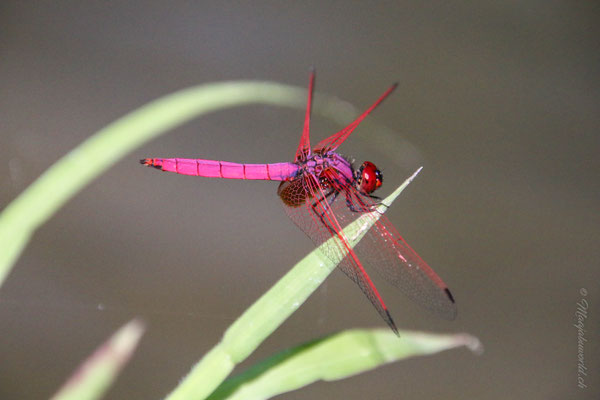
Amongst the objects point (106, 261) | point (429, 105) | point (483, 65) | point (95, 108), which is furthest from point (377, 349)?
point (483, 65)

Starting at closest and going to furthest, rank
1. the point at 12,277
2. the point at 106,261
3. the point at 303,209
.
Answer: the point at 303,209, the point at 12,277, the point at 106,261

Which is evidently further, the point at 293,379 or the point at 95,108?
the point at 95,108

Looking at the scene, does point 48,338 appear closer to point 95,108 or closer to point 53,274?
point 53,274

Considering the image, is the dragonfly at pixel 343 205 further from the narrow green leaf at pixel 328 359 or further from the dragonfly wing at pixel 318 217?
the narrow green leaf at pixel 328 359

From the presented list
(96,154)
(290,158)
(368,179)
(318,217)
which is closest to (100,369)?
(96,154)

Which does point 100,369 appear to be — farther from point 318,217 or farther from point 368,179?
point 368,179

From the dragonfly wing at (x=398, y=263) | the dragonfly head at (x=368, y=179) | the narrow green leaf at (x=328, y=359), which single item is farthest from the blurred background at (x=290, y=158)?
the narrow green leaf at (x=328, y=359)

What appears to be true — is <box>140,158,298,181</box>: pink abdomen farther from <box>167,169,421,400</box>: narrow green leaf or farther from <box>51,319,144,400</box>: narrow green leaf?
<box>167,169,421,400</box>: narrow green leaf
